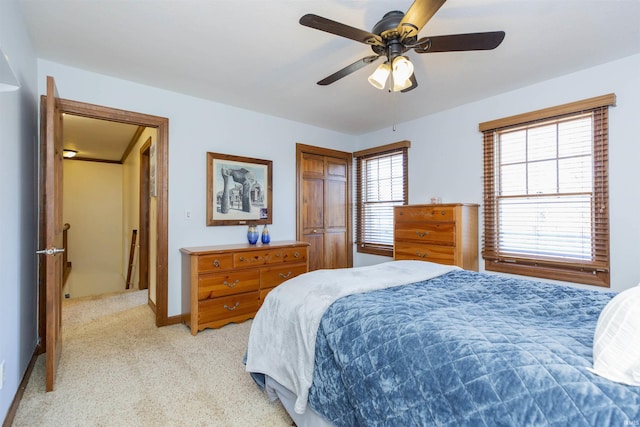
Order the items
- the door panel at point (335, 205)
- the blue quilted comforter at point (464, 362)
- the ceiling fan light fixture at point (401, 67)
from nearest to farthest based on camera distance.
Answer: the blue quilted comforter at point (464, 362) → the ceiling fan light fixture at point (401, 67) → the door panel at point (335, 205)

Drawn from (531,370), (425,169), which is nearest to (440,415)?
(531,370)

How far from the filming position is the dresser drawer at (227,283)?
3.02 meters

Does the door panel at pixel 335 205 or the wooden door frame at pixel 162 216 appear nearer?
the wooden door frame at pixel 162 216

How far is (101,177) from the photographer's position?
6371mm

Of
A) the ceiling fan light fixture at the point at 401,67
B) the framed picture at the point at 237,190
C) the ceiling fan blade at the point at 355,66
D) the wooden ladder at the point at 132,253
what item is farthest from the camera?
the wooden ladder at the point at 132,253

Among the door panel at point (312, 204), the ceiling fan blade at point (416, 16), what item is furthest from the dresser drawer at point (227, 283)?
the ceiling fan blade at point (416, 16)

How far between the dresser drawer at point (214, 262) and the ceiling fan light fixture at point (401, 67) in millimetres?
2295

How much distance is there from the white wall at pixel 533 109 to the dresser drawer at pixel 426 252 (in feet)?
2.45

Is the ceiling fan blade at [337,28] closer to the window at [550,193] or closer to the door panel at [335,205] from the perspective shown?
the window at [550,193]

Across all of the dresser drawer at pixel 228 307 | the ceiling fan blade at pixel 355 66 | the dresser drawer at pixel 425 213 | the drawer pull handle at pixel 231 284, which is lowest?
the dresser drawer at pixel 228 307

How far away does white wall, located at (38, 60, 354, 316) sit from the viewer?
292 cm

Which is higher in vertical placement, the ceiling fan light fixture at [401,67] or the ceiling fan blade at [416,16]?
the ceiling fan blade at [416,16]

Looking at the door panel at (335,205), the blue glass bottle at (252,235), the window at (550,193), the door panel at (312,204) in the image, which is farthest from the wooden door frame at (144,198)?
Result: the window at (550,193)

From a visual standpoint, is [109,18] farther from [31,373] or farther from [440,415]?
[440,415]
